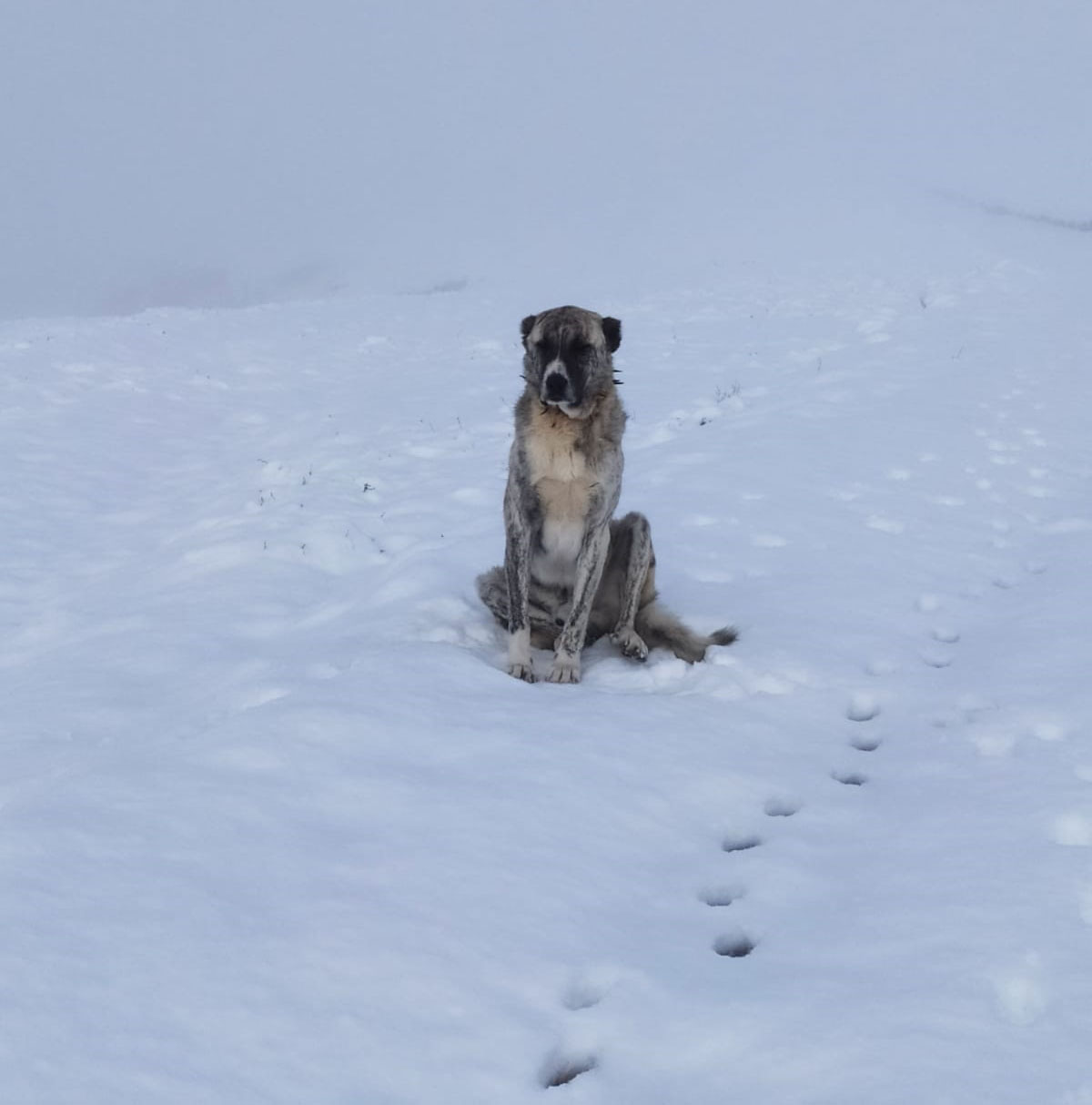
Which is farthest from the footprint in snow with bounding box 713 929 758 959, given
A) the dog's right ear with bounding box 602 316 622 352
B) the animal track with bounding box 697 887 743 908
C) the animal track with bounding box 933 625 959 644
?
the dog's right ear with bounding box 602 316 622 352

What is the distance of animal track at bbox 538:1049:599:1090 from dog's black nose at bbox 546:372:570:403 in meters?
3.27

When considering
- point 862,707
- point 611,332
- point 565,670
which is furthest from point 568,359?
point 862,707

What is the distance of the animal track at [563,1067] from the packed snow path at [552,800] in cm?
1

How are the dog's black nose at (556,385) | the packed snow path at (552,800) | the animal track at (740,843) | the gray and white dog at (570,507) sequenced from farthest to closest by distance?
the gray and white dog at (570,507) → the dog's black nose at (556,385) → the animal track at (740,843) → the packed snow path at (552,800)

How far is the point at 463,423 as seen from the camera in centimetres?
1182

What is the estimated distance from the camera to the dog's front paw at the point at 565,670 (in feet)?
16.3

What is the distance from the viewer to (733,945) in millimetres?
2746

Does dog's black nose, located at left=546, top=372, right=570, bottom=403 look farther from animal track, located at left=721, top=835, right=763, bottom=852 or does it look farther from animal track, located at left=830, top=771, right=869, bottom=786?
animal track, located at left=721, top=835, right=763, bottom=852

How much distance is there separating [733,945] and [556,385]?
294cm

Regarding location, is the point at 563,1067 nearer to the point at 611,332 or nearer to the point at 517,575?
the point at 517,575

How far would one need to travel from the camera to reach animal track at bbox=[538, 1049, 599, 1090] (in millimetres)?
2205

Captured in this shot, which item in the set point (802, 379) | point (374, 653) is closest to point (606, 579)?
point (374, 653)

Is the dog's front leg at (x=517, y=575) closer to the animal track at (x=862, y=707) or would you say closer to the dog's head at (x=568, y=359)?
the dog's head at (x=568, y=359)

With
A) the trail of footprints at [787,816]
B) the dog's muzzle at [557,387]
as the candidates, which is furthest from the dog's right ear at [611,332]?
the trail of footprints at [787,816]
